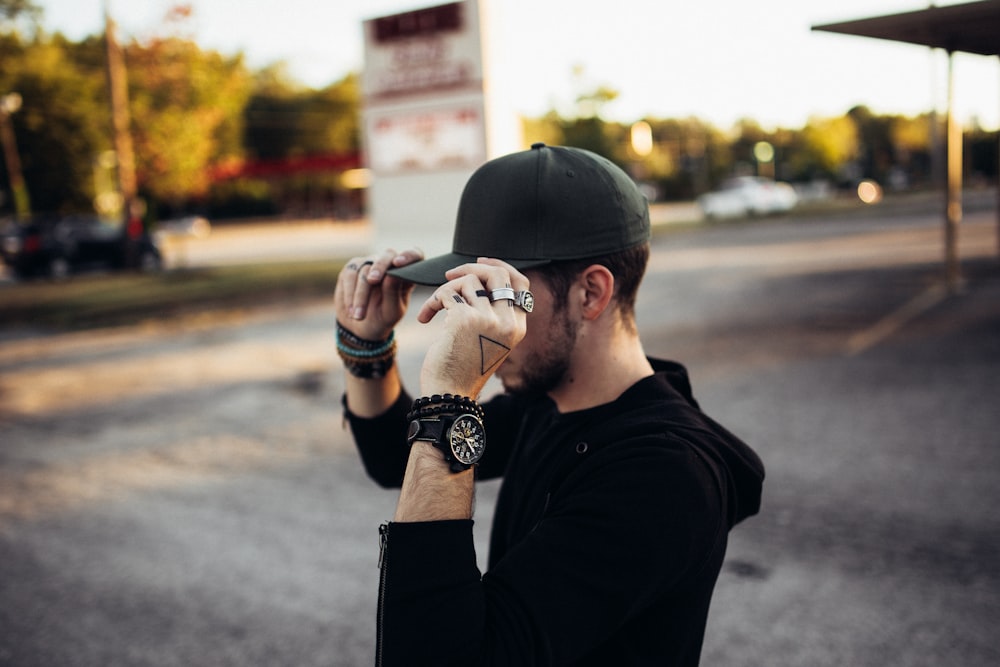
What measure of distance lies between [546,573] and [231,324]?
12859 mm

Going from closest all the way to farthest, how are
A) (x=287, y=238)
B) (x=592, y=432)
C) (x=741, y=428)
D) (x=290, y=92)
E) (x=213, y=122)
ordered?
(x=592, y=432), (x=741, y=428), (x=213, y=122), (x=287, y=238), (x=290, y=92)

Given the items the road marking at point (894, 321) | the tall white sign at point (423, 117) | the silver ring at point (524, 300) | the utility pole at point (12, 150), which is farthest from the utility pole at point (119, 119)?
the silver ring at point (524, 300)

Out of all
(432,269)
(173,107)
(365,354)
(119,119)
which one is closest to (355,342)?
(365,354)

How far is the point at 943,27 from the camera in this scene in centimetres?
181

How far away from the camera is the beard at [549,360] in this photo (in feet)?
5.74

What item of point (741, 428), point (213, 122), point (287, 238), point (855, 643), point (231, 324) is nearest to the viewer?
point (855, 643)

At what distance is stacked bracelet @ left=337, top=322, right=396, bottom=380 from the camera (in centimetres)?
210

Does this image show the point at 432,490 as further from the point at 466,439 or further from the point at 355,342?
the point at 355,342

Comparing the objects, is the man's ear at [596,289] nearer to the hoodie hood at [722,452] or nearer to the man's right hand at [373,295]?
the hoodie hood at [722,452]

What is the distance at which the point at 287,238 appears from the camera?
41312 mm

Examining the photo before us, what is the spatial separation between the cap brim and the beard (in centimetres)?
15

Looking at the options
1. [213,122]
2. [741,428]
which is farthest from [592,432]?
[213,122]

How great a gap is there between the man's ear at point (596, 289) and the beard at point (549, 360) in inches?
1.6

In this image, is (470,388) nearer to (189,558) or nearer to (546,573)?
(546,573)
